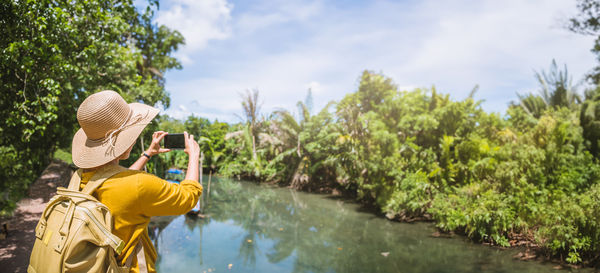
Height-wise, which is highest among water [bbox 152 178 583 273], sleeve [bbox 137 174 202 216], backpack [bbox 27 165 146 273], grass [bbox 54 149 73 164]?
sleeve [bbox 137 174 202 216]

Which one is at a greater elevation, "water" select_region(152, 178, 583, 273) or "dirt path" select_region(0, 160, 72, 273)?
"dirt path" select_region(0, 160, 72, 273)

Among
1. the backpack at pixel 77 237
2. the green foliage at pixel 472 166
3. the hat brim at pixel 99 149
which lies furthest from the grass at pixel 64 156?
the backpack at pixel 77 237

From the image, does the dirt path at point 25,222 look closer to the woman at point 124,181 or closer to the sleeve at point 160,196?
the woman at point 124,181

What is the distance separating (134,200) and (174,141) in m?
0.53

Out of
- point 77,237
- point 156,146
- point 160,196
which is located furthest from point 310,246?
point 77,237

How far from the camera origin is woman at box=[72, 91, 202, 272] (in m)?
1.17

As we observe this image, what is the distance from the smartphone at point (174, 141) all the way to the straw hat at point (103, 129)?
273 mm

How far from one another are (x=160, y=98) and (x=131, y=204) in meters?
8.16

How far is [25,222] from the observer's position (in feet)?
20.2

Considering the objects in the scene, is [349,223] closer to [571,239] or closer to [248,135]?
[571,239]

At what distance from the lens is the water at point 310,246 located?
5.27m

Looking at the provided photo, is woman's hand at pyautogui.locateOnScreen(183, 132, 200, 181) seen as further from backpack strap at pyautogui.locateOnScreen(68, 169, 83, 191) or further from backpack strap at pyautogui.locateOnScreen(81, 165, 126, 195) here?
backpack strap at pyautogui.locateOnScreen(68, 169, 83, 191)

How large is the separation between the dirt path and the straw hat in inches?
167

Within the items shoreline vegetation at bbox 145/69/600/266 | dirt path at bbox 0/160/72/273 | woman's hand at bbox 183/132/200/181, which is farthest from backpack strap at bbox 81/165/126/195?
shoreline vegetation at bbox 145/69/600/266
